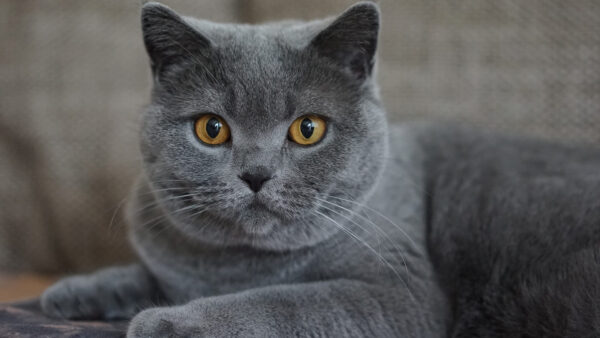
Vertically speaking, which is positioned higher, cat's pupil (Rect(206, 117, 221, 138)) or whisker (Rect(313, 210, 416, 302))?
cat's pupil (Rect(206, 117, 221, 138))

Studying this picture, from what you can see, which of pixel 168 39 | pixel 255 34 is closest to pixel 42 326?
pixel 168 39

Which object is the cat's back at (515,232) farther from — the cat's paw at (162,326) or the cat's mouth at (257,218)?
the cat's paw at (162,326)

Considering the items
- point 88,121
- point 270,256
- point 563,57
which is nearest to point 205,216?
point 270,256

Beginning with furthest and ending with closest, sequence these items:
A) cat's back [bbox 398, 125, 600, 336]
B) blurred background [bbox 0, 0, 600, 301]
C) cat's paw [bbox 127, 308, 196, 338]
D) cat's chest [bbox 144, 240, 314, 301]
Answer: blurred background [bbox 0, 0, 600, 301]
cat's chest [bbox 144, 240, 314, 301]
cat's back [bbox 398, 125, 600, 336]
cat's paw [bbox 127, 308, 196, 338]

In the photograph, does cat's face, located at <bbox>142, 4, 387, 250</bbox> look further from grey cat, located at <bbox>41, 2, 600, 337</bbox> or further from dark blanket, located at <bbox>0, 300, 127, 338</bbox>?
dark blanket, located at <bbox>0, 300, 127, 338</bbox>

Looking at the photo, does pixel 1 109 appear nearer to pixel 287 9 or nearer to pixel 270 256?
pixel 287 9

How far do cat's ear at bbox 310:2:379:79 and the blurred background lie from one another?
68cm

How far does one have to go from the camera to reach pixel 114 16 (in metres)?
1.92

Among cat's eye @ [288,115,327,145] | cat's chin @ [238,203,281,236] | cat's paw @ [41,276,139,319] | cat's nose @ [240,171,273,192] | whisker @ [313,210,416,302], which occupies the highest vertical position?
cat's eye @ [288,115,327,145]

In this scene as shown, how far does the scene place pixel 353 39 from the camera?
3.86ft

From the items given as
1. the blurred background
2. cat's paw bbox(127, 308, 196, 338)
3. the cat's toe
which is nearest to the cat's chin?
cat's paw bbox(127, 308, 196, 338)

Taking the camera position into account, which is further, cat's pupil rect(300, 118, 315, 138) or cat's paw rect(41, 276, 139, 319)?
cat's paw rect(41, 276, 139, 319)

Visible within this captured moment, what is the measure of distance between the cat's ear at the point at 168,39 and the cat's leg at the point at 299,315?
0.52 m

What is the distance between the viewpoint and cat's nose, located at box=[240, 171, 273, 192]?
1.04 meters
